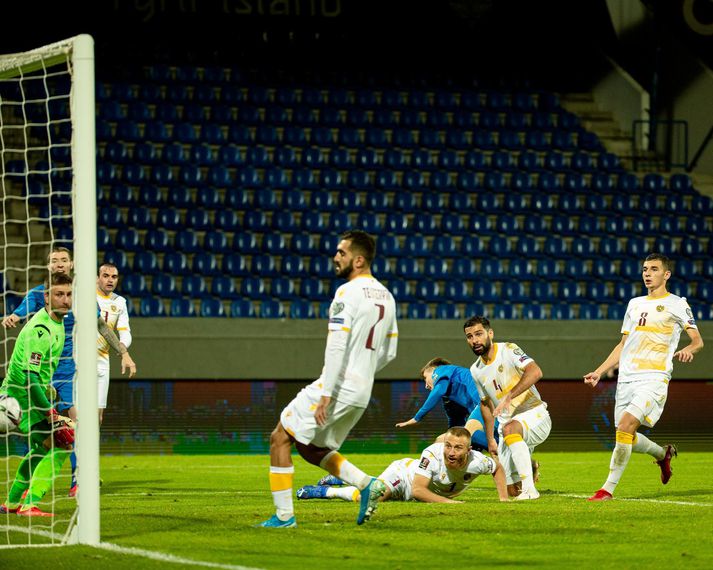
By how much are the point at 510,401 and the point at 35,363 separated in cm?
390

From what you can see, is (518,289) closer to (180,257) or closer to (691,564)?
(180,257)

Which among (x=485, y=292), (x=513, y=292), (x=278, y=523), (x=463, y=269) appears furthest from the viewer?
(x=463, y=269)

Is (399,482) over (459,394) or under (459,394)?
under

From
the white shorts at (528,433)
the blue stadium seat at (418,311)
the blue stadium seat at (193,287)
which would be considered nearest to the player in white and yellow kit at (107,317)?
the white shorts at (528,433)

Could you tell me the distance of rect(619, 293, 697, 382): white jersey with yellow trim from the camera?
10.3 meters

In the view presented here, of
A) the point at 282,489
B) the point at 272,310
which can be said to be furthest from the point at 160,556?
the point at 272,310

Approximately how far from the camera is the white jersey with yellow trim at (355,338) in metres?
6.90

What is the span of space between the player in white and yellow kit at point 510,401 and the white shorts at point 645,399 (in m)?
0.77

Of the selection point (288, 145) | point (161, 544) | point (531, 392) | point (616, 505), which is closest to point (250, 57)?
point (288, 145)

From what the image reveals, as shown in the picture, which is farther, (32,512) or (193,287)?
(193,287)

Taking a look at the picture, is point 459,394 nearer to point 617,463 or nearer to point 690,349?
point 617,463

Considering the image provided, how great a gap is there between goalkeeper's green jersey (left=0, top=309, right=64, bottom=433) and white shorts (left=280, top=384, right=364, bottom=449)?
224cm

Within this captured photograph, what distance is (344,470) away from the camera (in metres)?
7.18

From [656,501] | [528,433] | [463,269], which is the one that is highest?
[463,269]
